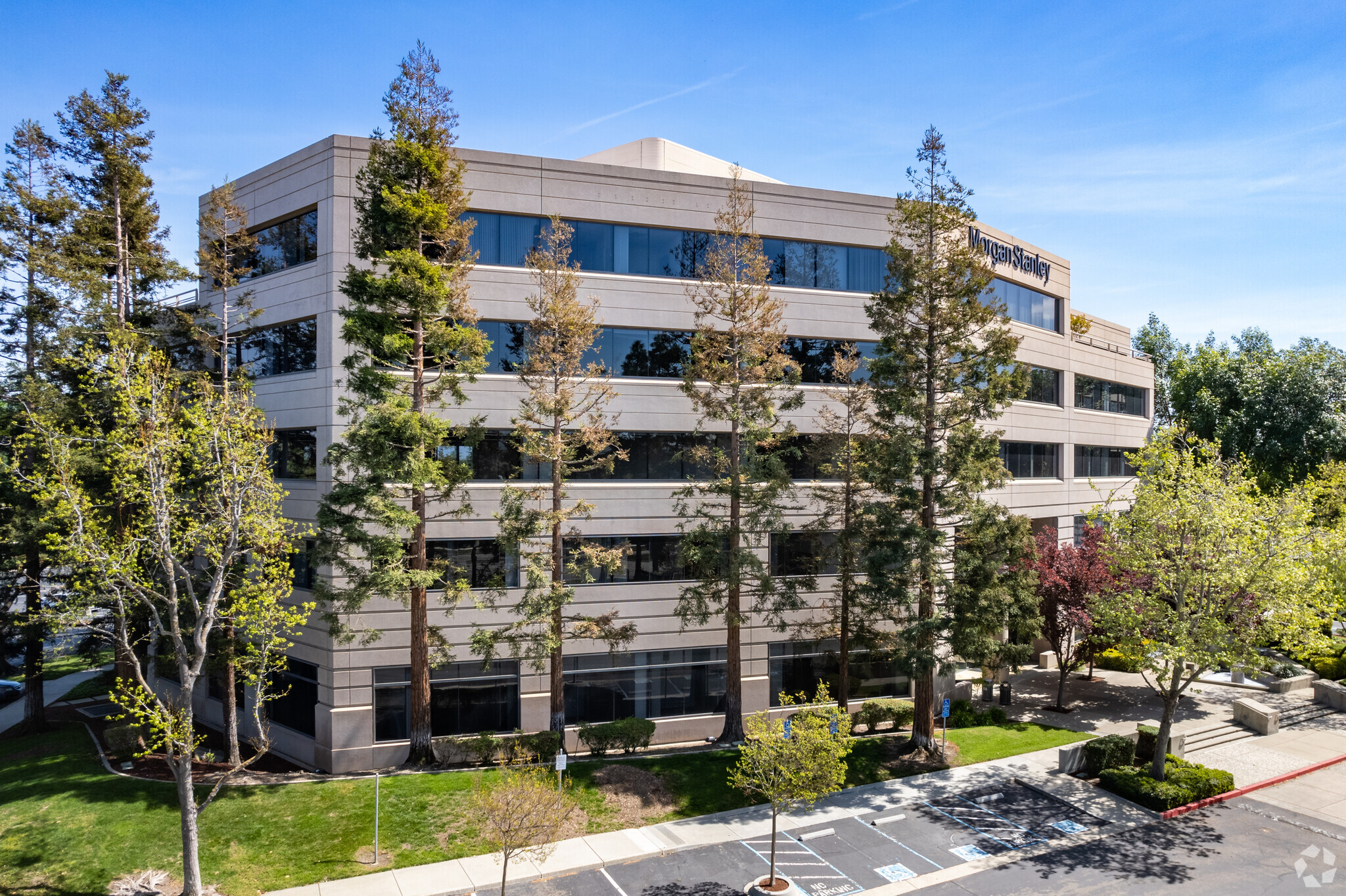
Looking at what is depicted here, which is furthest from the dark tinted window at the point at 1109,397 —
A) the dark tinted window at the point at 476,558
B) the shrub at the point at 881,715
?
the dark tinted window at the point at 476,558

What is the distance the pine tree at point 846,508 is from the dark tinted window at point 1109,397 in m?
19.3

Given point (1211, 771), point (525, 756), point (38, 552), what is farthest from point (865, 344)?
point (38, 552)

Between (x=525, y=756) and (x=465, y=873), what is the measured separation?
374 cm

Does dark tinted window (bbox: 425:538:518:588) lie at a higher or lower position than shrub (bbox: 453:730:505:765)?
higher

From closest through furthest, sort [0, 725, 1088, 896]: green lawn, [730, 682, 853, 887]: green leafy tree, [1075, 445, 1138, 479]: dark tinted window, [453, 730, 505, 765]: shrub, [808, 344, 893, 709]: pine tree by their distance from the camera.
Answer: [730, 682, 853, 887]: green leafy tree, [0, 725, 1088, 896]: green lawn, [453, 730, 505, 765]: shrub, [808, 344, 893, 709]: pine tree, [1075, 445, 1138, 479]: dark tinted window

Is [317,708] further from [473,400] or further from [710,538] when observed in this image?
[710,538]

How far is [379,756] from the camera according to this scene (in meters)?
24.3

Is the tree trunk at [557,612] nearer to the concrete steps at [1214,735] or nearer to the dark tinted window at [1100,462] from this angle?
the concrete steps at [1214,735]

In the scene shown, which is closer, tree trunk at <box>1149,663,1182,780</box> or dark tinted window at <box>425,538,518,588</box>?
tree trunk at <box>1149,663,1182,780</box>

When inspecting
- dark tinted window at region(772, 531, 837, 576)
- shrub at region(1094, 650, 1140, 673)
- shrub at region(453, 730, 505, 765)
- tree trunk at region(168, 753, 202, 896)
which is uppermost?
dark tinted window at region(772, 531, 837, 576)

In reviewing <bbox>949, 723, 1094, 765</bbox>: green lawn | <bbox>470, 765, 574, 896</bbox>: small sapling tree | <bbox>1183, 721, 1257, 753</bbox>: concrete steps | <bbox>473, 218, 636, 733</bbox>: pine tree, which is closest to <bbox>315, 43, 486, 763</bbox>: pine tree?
<bbox>473, 218, 636, 733</bbox>: pine tree

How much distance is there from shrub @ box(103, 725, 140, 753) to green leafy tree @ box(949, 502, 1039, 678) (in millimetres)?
25775

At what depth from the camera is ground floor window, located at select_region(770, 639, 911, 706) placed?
92.9 feet

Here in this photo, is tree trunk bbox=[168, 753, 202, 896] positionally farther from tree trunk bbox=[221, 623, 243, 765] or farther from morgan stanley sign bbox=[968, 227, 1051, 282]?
morgan stanley sign bbox=[968, 227, 1051, 282]
